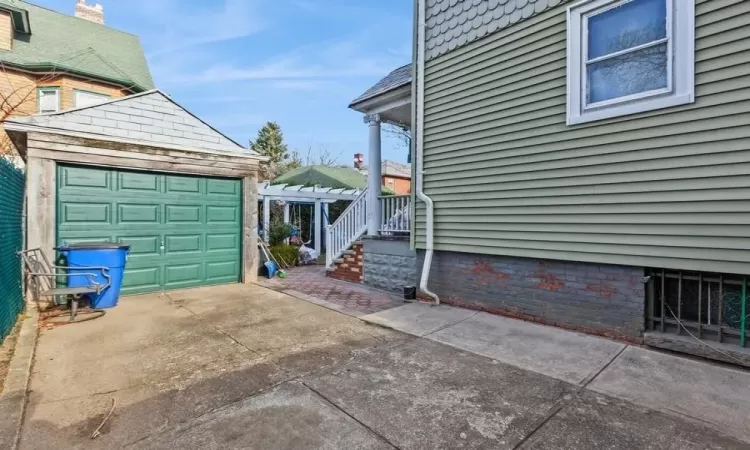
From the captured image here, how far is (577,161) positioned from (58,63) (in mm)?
14616

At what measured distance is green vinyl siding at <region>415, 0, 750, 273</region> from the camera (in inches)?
125

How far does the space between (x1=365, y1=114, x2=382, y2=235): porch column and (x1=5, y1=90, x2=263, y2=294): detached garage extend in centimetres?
236

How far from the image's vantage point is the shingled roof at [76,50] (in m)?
10.9

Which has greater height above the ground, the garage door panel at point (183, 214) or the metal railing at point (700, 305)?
the garage door panel at point (183, 214)

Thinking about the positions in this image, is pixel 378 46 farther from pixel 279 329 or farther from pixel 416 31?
pixel 279 329

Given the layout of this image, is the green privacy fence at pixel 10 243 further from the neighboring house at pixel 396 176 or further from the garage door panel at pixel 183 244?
the neighboring house at pixel 396 176

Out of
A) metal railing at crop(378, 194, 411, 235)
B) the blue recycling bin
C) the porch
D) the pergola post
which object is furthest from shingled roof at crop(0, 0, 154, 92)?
metal railing at crop(378, 194, 411, 235)

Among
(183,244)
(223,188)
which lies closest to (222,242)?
(183,244)

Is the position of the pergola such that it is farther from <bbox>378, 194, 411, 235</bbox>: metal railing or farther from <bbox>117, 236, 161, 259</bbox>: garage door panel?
<bbox>117, 236, 161, 259</bbox>: garage door panel

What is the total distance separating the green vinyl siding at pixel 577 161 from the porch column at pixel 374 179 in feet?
4.39

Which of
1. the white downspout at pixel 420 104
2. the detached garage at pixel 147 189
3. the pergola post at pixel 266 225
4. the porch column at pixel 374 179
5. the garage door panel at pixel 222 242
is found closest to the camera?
the detached garage at pixel 147 189

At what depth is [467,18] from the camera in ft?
17.2

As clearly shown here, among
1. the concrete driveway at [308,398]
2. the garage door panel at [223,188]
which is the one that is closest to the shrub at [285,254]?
the garage door panel at [223,188]

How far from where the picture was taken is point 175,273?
6383 mm
